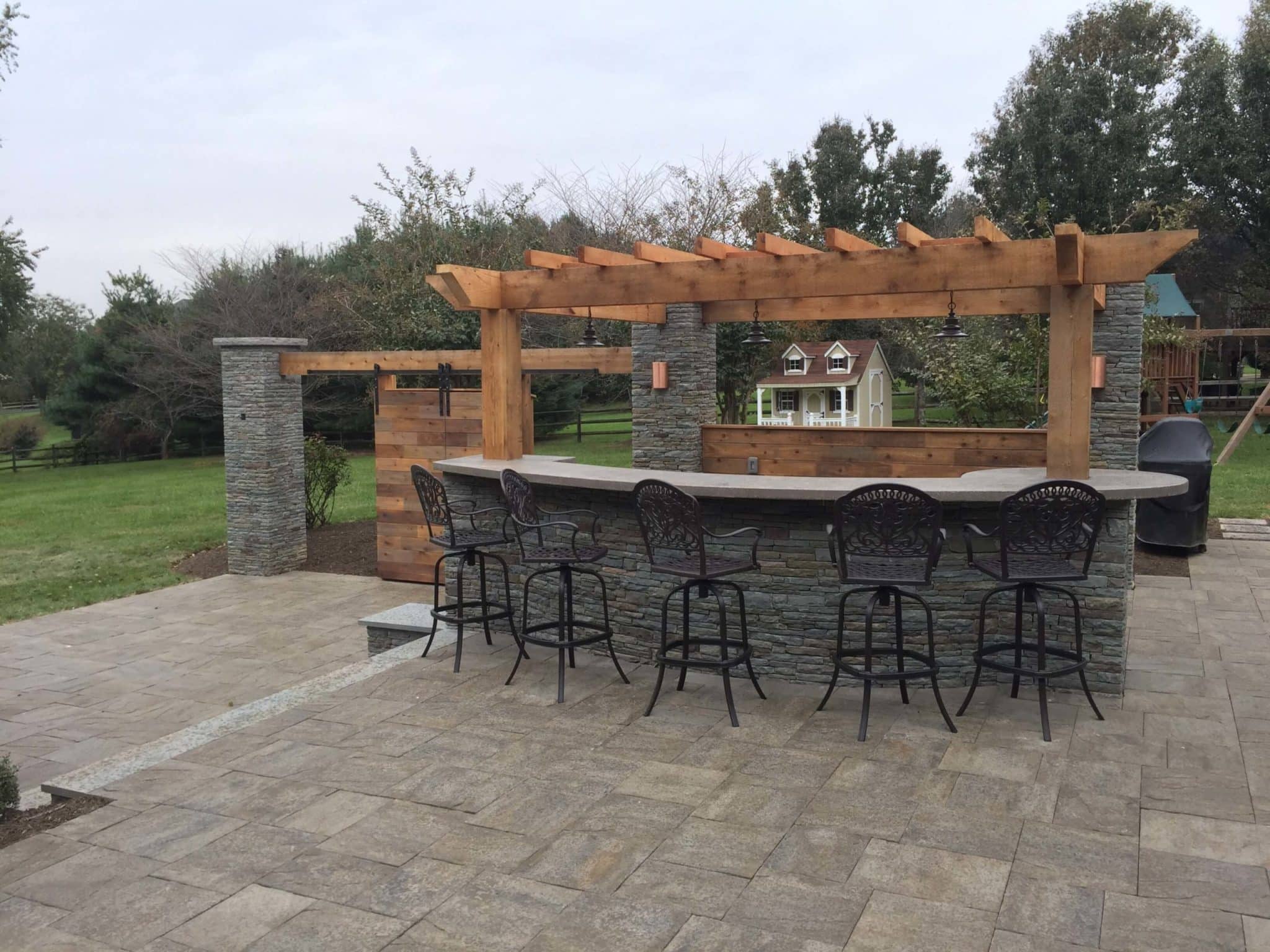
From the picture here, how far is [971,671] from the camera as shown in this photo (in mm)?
5012

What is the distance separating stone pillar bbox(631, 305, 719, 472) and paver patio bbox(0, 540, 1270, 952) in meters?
4.71

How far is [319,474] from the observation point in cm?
1232

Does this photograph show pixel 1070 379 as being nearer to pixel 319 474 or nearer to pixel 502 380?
pixel 502 380

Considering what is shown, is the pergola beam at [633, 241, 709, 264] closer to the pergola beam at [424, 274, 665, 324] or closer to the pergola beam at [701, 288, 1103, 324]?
the pergola beam at [424, 274, 665, 324]

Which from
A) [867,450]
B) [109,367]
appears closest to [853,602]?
[867,450]

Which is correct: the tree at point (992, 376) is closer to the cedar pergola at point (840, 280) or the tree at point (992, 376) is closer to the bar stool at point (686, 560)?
the cedar pergola at point (840, 280)

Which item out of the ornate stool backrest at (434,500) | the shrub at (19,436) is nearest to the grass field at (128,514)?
the shrub at (19,436)

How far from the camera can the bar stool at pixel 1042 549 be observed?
435cm

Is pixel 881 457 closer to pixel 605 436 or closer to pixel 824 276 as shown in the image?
pixel 824 276

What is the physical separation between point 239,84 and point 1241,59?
18.7 m

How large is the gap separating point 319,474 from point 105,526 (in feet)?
14.2

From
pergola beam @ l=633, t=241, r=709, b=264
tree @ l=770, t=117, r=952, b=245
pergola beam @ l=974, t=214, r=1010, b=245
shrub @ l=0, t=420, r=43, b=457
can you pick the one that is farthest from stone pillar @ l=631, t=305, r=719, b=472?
shrub @ l=0, t=420, r=43, b=457

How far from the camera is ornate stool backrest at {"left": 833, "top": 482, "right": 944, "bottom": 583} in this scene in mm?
4324

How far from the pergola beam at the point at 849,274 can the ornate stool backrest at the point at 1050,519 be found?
1167 mm
